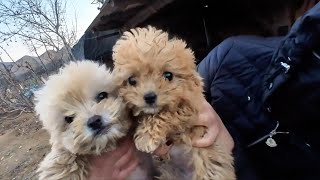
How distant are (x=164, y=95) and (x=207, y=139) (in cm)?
29

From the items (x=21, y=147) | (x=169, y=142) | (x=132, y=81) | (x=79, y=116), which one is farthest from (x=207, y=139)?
(x=21, y=147)

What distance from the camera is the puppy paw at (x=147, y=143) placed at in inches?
60.3

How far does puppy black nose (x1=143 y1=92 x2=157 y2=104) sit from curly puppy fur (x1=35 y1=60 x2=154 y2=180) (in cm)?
12

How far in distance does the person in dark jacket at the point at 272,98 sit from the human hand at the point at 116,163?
498 mm

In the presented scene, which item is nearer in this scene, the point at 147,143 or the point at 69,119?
the point at 147,143

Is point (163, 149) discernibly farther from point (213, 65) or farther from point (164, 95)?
point (213, 65)

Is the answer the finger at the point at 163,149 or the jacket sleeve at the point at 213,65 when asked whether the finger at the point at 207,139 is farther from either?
the jacket sleeve at the point at 213,65

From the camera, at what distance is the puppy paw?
1.53 m

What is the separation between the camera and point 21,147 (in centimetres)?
1016

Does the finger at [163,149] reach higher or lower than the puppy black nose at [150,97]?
lower

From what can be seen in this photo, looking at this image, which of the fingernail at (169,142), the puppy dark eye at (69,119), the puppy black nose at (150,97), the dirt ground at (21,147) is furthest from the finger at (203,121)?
the dirt ground at (21,147)

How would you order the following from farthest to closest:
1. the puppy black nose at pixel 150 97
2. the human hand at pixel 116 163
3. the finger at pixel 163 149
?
the human hand at pixel 116 163
the finger at pixel 163 149
the puppy black nose at pixel 150 97

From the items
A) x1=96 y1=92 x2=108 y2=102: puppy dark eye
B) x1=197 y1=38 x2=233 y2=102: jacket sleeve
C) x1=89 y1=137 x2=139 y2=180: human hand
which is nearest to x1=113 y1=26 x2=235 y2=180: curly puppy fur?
x1=96 y1=92 x2=108 y2=102: puppy dark eye

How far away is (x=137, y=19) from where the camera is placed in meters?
3.93
